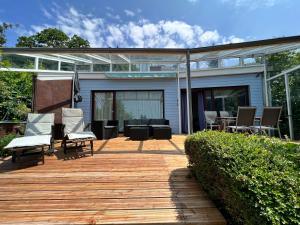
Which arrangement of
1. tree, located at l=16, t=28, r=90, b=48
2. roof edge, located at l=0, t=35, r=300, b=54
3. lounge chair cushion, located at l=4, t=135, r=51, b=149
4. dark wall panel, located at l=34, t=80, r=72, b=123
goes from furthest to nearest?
tree, located at l=16, t=28, r=90, b=48 < dark wall panel, located at l=34, t=80, r=72, b=123 < roof edge, located at l=0, t=35, r=300, b=54 < lounge chair cushion, located at l=4, t=135, r=51, b=149

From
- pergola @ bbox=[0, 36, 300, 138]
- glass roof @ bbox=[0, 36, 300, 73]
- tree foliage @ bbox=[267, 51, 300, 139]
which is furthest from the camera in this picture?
pergola @ bbox=[0, 36, 300, 138]

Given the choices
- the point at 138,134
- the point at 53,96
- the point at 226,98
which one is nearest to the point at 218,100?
the point at 226,98

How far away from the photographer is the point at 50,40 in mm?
22531

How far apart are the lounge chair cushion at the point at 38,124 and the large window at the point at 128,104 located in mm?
4423

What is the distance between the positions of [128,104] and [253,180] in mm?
8712

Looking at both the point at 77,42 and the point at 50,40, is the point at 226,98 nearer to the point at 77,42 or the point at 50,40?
the point at 77,42

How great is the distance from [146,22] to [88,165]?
910cm

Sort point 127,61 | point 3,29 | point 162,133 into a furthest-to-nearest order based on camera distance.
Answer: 1. point 127,61
2. point 162,133
3. point 3,29

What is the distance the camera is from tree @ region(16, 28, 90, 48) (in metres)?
21.8

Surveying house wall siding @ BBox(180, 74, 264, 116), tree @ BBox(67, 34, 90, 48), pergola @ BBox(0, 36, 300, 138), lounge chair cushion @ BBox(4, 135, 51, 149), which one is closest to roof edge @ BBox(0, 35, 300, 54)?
pergola @ BBox(0, 36, 300, 138)

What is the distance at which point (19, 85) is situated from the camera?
8266mm

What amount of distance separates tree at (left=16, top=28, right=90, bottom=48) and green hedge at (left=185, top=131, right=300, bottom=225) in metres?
24.0

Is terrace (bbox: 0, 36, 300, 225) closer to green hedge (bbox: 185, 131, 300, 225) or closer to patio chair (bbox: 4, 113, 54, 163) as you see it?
green hedge (bbox: 185, 131, 300, 225)

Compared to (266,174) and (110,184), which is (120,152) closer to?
(110,184)
